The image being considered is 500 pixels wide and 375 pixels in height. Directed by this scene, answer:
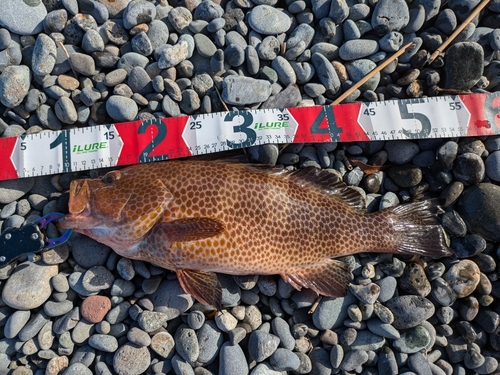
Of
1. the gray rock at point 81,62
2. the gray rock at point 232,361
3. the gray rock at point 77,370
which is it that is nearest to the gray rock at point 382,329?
the gray rock at point 232,361

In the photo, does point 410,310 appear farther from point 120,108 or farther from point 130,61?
point 130,61

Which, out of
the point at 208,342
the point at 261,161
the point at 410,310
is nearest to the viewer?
the point at 208,342

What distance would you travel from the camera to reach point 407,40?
4434mm

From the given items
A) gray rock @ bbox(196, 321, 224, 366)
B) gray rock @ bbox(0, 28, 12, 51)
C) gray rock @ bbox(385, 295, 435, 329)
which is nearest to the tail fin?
gray rock @ bbox(385, 295, 435, 329)

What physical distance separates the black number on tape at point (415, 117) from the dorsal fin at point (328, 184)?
1084 mm

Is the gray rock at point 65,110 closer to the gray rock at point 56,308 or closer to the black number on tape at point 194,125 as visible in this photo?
the black number on tape at point 194,125

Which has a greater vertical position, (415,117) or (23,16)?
(23,16)

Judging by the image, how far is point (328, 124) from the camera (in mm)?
4125

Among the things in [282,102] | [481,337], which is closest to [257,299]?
[282,102]

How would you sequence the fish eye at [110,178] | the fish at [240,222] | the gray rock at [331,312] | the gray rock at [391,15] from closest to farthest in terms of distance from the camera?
the fish at [240,222] < the fish eye at [110,178] < the gray rock at [331,312] < the gray rock at [391,15]

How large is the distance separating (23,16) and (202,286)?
4.03m

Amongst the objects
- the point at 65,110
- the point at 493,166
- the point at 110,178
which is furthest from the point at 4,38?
the point at 493,166

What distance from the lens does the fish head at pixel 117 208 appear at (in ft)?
11.1

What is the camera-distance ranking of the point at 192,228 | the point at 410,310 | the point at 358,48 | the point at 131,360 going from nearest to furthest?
the point at 192,228 < the point at 131,360 < the point at 410,310 < the point at 358,48
